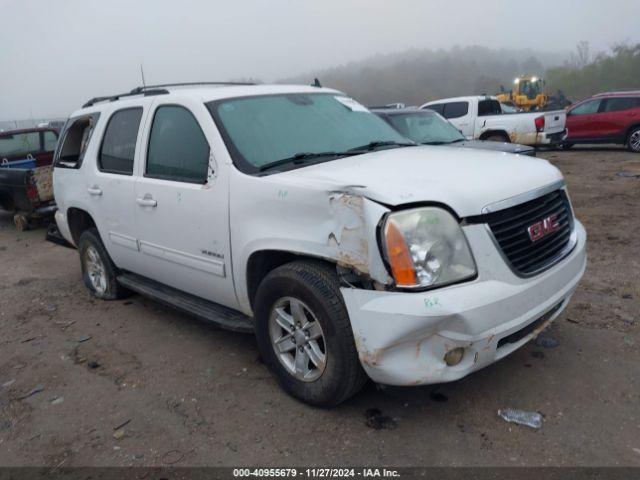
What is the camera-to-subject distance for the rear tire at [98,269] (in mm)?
4922

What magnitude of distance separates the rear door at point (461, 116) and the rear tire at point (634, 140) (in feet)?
13.5

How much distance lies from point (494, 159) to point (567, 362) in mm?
1358

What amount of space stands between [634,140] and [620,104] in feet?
3.40

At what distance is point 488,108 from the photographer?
1441cm

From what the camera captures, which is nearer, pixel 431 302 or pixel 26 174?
pixel 431 302

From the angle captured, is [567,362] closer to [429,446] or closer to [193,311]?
[429,446]

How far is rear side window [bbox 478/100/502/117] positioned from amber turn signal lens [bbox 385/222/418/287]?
1257 cm

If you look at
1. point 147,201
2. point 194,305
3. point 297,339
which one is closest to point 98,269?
point 147,201

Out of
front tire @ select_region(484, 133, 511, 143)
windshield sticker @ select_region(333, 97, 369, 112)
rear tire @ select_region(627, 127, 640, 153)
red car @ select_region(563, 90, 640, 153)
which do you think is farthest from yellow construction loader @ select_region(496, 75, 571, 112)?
windshield sticker @ select_region(333, 97, 369, 112)

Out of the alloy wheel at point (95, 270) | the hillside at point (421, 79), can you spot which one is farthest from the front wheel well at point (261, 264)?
the hillside at point (421, 79)

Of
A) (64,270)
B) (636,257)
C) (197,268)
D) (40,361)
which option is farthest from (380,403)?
(64,270)

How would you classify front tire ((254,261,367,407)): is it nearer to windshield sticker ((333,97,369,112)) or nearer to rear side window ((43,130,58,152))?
windshield sticker ((333,97,369,112))

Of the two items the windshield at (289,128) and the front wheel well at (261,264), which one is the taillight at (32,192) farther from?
the front wheel well at (261,264)

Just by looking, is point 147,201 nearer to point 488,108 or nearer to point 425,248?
point 425,248
